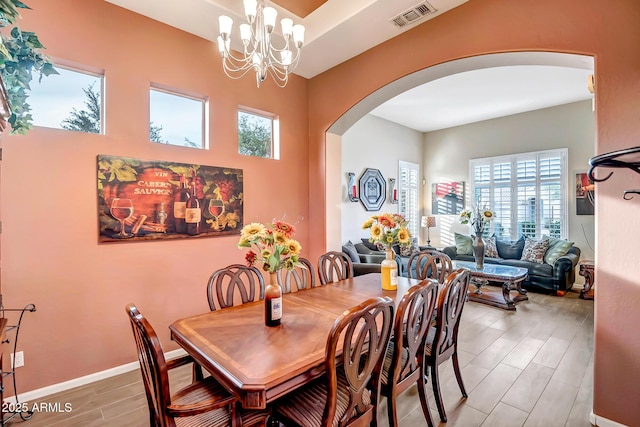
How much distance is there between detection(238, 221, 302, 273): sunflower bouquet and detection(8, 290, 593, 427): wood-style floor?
1378 millimetres

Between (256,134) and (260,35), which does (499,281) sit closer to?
(256,134)

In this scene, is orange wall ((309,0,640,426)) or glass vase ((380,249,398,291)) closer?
orange wall ((309,0,640,426))

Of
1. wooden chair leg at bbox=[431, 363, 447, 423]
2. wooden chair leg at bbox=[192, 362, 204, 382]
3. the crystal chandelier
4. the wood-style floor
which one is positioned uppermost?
the crystal chandelier

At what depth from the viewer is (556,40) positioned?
2.25 metres

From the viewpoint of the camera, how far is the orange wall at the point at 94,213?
93.6 inches

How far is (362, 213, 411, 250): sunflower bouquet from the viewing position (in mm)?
2564

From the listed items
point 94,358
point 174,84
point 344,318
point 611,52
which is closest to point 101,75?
point 174,84

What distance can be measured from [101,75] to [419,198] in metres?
6.96

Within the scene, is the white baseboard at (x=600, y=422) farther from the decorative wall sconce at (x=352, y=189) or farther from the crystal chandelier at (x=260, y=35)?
the decorative wall sconce at (x=352, y=189)

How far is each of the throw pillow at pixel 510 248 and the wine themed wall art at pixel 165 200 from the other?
214 inches

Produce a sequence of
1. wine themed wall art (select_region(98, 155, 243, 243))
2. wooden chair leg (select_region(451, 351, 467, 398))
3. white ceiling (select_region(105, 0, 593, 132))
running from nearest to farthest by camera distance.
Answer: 1. wooden chair leg (select_region(451, 351, 467, 398))
2. wine themed wall art (select_region(98, 155, 243, 243))
3. white ceiling (select_region(105, 0, 593, 132))

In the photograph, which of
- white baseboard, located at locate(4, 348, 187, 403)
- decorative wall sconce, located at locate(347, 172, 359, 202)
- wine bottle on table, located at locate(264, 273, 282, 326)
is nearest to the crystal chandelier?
wine bottle on table, located at locate(264, 273, 282, 326)

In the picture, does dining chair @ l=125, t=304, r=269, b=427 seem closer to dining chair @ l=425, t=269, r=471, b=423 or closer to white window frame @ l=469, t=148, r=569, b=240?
dining chair @ l=425, t=269, r=471, b=423

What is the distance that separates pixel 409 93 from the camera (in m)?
5.30
